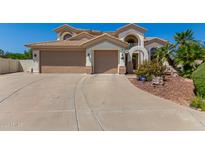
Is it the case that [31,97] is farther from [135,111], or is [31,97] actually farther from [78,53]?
[78,53]

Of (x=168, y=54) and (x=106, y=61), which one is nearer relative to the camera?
(x=168, y=54)

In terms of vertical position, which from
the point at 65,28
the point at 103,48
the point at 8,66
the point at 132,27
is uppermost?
the point at 65,28

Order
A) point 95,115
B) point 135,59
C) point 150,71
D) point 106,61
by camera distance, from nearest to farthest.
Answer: point 95,115
point 150,71
point 106,61
point 135,59

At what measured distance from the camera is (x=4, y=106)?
20.2ft

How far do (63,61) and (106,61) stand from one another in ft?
14.4

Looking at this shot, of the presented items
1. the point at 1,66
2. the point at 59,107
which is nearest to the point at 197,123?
the point at 59,107

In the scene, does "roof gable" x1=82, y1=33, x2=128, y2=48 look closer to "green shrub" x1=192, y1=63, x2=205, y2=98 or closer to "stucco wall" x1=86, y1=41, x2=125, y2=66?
"stucco wall" x1=86, y1=41, x2=125, y2=66

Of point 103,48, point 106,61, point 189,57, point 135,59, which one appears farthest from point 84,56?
point 189,57

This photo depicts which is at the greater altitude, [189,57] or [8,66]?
[189,57]

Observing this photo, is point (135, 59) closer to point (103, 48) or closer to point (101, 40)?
point (103, 48)

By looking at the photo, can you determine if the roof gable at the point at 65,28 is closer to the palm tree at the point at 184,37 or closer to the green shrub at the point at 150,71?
the palm tree at the point at 184,37

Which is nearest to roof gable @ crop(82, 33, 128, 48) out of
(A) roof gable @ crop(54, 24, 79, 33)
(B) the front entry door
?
(B) the front entry door

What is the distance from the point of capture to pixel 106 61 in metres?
18.2

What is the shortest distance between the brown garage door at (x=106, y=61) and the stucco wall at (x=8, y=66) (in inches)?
405
